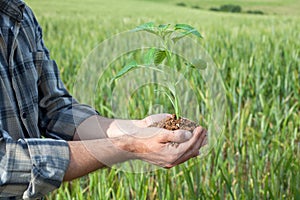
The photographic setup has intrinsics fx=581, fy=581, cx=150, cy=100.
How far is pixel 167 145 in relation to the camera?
0.85 m

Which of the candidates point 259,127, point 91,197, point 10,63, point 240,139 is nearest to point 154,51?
point 10,63

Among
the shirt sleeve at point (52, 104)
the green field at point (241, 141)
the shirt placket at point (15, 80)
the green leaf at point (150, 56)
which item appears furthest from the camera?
the green field at point (241, 141)

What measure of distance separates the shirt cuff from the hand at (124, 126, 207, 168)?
0.10 m

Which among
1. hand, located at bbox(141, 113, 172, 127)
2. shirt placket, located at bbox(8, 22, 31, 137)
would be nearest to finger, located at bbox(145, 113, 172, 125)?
hand, located at bbox(141, 113, 172, 127)

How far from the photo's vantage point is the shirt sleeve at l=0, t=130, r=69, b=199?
826 millimetres

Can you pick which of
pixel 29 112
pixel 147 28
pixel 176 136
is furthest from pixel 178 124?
pixel 29 112

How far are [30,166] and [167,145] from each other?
0.66 feet

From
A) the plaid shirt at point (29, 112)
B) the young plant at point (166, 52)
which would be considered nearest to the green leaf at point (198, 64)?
the young plant at point (166, 52)

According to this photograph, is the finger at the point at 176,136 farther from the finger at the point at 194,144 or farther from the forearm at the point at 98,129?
the forearm at the point at 98,129

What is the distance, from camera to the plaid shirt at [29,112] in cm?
83

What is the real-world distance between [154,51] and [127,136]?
135 millimetres

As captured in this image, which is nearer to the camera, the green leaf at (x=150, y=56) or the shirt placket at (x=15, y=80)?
the green leaf at (x=150, y=56)

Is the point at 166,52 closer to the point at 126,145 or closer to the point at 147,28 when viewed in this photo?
the point at 147,28

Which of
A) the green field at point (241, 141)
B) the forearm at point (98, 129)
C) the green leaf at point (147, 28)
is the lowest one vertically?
the green field at point (241, 141)
